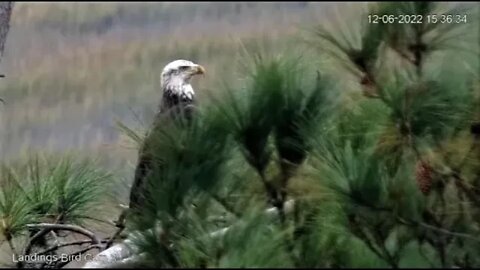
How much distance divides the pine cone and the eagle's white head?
4.50 feet

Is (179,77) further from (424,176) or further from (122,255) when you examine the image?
(424,176)

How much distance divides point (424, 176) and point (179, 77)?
154 cm

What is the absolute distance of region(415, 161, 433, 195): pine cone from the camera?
1872 millimetres

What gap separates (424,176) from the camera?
1.90 meters

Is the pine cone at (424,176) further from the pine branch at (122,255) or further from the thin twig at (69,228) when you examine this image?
the thin twig at (69,228)

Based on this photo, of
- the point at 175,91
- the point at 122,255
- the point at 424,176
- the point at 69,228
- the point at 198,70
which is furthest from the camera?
the point at 198,70

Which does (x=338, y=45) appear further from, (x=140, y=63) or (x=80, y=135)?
Answer: (x=140, y=63)

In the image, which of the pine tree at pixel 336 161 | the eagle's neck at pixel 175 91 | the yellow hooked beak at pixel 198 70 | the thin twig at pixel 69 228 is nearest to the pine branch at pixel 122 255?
the pine tree at pixel 336 161

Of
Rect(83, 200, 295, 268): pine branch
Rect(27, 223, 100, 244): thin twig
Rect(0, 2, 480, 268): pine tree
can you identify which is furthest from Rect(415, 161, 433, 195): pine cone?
Rect(27, 223, 100, 244): thin twig

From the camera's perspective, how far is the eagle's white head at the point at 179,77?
3.28m

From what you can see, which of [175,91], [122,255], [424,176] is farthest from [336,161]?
[175,91]

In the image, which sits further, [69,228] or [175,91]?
[175,91]

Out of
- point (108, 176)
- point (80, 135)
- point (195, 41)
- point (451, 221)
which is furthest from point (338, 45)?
point (195, 41)

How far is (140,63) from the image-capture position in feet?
21.0
